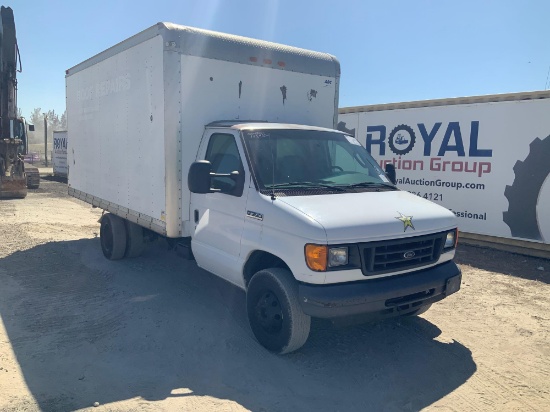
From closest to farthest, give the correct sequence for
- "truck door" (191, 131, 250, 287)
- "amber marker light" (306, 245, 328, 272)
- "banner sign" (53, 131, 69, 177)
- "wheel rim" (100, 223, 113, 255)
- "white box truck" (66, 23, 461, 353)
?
"amber marker light" (306, 245, 328, 272) → "white box truck" (66, 23, 461, 353) → "truck door" (191, 131, 250, 287) → "wheel rim" (100, 223, 113, 255) → "banner sign" (53, 131, 69, 177)

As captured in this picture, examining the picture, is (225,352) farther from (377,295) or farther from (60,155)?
(60,155)

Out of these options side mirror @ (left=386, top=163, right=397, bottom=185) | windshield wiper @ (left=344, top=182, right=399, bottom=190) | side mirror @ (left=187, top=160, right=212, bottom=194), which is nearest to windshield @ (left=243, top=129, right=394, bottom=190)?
windshield wiper @ (left=344, top=182, right=399, bottom=190)

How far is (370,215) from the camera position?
14.2ft

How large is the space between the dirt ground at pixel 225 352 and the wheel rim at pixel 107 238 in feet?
1.94

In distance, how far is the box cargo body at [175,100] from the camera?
571 centimetres

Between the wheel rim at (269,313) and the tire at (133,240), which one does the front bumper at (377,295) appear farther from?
the tire at (133,240)

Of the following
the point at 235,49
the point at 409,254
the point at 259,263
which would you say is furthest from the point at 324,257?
the point at 235,49

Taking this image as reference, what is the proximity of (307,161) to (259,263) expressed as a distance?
4.29 feet

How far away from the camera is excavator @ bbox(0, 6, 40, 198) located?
1577cm

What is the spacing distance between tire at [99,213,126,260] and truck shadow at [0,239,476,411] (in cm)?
115

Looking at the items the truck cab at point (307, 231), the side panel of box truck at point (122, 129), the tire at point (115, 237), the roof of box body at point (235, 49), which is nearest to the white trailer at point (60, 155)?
the side panel of box truck at point (122, 129)

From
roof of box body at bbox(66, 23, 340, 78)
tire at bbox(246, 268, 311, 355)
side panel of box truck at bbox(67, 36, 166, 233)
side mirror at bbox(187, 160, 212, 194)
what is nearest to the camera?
tire at bbox(246, 268, 311, 355)

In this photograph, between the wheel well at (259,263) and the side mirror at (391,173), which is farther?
the side mirror at (391,173)

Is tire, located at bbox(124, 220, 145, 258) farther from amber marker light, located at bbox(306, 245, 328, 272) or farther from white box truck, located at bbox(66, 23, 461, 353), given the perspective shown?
amber marker light, located at bbox(306, 245, 328, 272)
